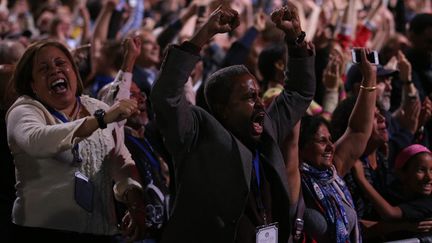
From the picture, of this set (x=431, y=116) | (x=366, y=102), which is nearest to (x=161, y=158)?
(x=366, y=102)

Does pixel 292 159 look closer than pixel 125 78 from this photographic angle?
Yes

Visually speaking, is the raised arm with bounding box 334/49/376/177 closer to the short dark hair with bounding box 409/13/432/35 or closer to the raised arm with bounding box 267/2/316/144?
the raised arm with bounding box 267/2/316/144

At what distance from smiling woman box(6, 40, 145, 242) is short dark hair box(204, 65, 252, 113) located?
309mm

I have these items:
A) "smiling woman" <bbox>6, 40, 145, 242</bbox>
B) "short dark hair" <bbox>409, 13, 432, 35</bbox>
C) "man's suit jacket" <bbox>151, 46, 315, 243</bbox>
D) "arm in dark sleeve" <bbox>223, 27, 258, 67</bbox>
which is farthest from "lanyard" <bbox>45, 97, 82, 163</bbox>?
"short dark hair" <bbox>409, 13, 432, 35</bbox>

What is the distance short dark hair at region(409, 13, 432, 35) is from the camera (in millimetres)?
6648

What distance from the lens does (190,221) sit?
3295mm

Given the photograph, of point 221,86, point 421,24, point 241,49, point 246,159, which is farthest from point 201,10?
point 246,159

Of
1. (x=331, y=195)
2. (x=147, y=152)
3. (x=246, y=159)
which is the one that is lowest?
(x=331, y=195)

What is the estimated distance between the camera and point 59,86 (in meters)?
3.65

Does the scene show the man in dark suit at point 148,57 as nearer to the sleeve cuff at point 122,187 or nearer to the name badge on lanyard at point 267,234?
the sleeve cuff at point 122,187

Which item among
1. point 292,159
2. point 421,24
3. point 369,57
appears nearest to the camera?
point 292,159

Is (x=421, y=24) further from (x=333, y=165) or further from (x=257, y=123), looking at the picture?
(x=257, y=123)

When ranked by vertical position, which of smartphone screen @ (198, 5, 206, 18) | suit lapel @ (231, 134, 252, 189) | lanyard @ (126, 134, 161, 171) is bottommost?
lanyard @ (126, 134, 161, 171)

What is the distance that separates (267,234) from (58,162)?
2.81 feet
